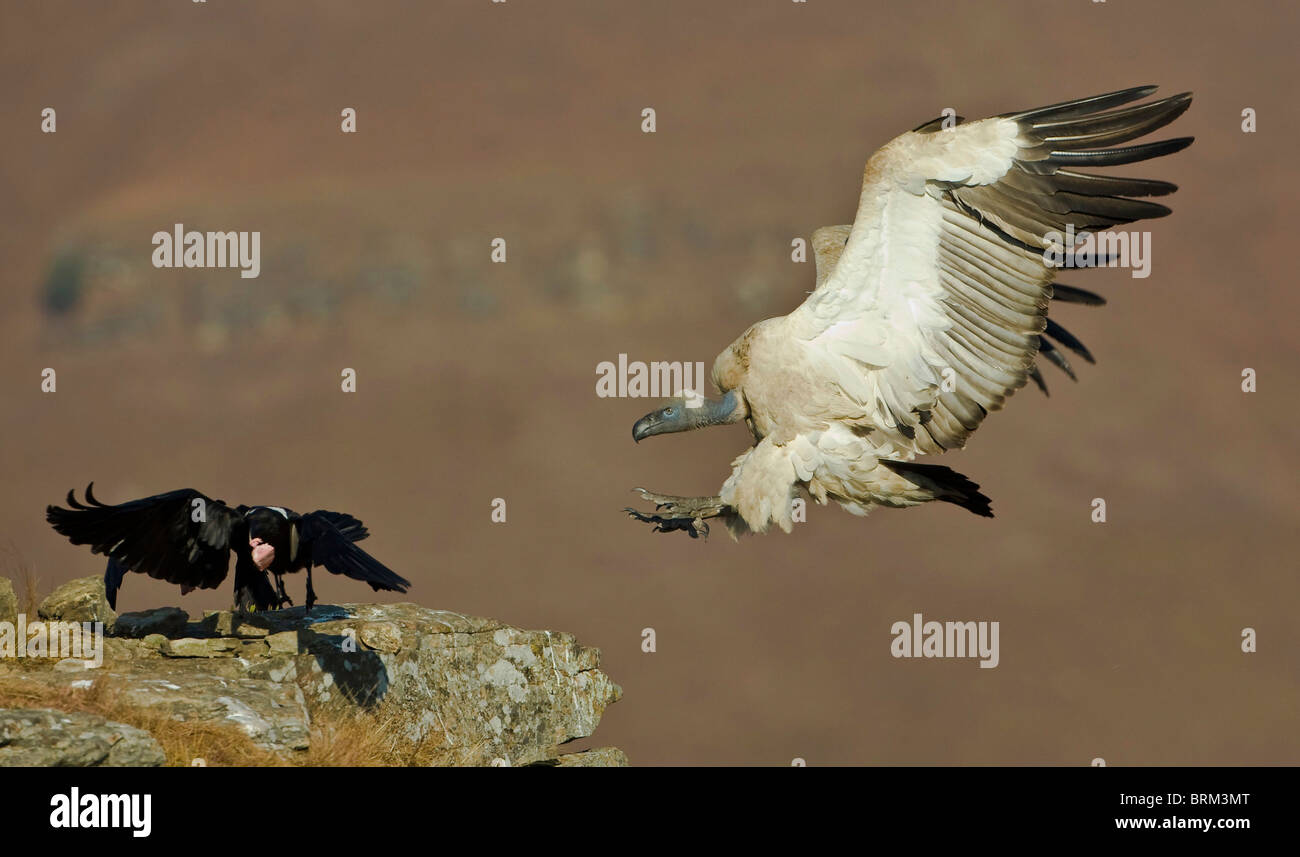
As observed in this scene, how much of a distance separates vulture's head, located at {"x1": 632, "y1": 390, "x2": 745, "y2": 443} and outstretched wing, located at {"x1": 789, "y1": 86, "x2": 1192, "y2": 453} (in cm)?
78

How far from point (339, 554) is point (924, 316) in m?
3.70

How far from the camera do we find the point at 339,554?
7852 millimetres

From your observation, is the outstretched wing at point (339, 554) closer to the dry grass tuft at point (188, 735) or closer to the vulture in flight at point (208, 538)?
the vulture in flight at point (208, 538)

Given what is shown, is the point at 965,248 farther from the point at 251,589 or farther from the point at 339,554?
the point at 251,589

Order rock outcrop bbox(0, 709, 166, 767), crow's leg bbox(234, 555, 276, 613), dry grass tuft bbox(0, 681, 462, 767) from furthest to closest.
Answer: crow's leg bbox(234, 555, 276, 613) < dry grass tuft bbox(0, 681, 462, 767) < rock outcrop bbox(0, 709, 166, 767)

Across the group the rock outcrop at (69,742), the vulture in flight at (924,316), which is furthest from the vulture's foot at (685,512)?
the rock outcrop at (69,742)

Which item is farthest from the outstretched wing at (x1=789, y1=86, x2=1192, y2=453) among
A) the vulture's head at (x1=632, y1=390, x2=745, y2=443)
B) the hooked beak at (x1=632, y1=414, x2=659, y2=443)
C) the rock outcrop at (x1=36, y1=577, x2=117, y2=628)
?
the rock outcrop at (x1=36, y1=577, x2=117, y2=628)

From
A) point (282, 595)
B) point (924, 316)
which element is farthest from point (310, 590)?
point (924, 316)

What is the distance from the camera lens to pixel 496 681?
9.30 meters

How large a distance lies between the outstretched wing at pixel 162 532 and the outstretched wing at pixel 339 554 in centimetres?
52

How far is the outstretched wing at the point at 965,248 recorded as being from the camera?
24.8ft

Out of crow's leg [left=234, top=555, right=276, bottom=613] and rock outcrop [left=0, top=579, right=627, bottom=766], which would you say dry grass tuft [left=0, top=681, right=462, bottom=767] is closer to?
rock outcrop [left=0, top=579, right=627, bottom=766]

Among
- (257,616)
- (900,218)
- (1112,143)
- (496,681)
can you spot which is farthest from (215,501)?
(1112,143)

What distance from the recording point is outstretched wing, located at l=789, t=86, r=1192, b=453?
7.56 m
